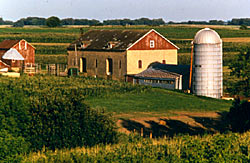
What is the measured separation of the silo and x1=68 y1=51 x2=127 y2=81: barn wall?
13.6m

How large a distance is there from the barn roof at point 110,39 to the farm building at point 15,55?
6679 mm

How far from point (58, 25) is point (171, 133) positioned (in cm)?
15410

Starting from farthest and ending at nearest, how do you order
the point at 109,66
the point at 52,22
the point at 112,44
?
the point at 52,22 → the point at 109,66 → the point at 112,44

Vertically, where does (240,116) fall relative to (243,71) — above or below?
below

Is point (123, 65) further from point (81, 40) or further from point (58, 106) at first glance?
point (58, 106)

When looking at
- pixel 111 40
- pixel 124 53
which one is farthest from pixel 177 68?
pixel 111 40

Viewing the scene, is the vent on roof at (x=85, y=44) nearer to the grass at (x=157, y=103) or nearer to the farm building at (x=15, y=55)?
the farm building at (x=15, y=55)

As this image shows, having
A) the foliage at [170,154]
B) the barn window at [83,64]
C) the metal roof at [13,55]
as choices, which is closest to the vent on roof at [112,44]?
the barn window at [83,64]

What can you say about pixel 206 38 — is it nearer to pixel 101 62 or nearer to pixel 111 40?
pixel 111 40

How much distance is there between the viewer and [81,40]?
265 ft

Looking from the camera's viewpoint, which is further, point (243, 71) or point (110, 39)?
point (110, 39)

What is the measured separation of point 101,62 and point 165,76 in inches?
531

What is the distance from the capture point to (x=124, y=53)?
231ft

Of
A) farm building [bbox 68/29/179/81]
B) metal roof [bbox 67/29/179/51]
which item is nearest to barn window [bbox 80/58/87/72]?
farm building [bbox 68/29/179/81]
